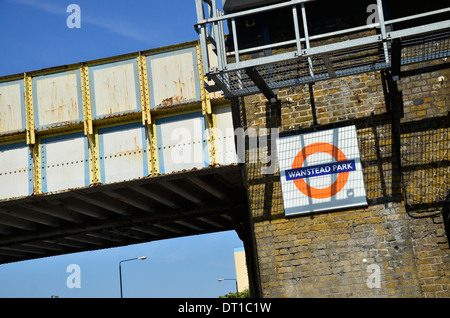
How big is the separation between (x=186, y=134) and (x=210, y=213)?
462cm

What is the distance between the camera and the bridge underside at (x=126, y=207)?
14.4m

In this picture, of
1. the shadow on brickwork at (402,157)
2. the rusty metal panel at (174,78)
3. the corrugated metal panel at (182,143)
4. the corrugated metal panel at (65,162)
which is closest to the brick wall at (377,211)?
the shadow on brickwork at (402,157)

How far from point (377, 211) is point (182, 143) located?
16.4ft

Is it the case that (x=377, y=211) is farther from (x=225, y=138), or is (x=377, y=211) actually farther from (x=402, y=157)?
(x=225, y=138)

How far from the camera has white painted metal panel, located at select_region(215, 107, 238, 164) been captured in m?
13.2

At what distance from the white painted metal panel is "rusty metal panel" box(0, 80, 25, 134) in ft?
15.8

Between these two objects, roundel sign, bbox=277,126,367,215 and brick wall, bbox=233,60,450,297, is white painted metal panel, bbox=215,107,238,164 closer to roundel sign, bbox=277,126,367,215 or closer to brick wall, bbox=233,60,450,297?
brick wall, bbox=233,60,450,297

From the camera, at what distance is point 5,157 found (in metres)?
14.3

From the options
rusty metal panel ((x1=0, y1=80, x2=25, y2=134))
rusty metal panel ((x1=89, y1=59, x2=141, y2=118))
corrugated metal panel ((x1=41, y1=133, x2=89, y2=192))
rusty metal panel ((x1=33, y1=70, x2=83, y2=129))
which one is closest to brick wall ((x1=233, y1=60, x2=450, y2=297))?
rusty metal panel ((x1=89, y1=59, x2=141, y2=118))

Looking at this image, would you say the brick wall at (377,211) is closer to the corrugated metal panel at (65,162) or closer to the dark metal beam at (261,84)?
the dark metal beam at (261,84)

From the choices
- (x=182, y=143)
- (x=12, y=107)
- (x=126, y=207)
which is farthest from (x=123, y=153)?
(x=126, y=207)

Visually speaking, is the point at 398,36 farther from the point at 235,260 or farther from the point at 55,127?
the point at 235,260

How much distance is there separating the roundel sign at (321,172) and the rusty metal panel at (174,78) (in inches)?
134
